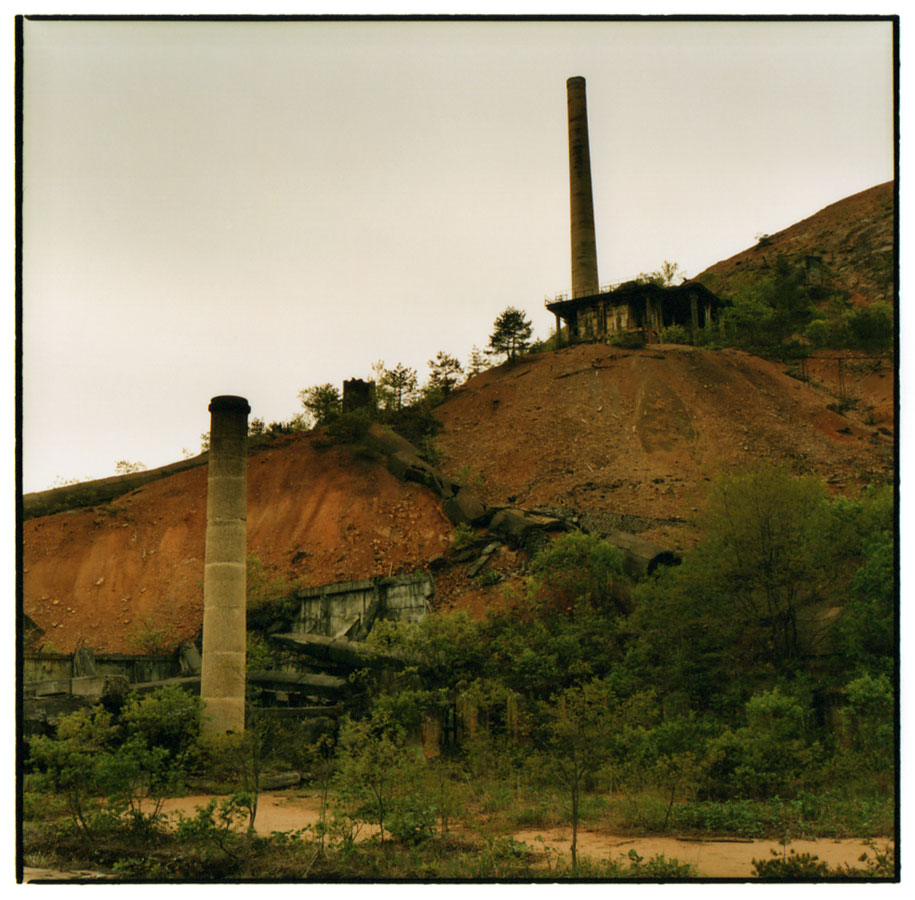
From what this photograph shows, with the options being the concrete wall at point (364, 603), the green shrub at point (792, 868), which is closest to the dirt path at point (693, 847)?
the green shrub at point (792, 868)

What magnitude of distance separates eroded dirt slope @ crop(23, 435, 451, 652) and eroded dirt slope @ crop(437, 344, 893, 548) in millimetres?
3277

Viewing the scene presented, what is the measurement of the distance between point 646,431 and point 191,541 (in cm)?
1502

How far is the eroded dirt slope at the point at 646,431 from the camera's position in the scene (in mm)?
29156

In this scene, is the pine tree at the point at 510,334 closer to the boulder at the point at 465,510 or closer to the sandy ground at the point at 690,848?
the boulder at the point at 465,510

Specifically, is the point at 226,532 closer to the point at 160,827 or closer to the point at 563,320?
the point at 160,827

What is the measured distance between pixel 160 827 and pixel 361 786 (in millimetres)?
2474

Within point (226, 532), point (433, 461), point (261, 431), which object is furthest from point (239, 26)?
point (261, 431)

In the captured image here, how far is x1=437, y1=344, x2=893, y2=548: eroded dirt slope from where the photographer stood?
29156mm

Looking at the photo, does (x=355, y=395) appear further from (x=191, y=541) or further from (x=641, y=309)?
(x=641, y=309)

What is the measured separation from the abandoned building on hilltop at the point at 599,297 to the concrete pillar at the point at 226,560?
25.3 meters

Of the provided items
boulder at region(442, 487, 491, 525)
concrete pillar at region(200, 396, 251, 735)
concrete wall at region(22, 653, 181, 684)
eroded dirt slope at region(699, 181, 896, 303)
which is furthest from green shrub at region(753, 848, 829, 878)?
eroded dirt slope at region(699, 181, 896, 303)

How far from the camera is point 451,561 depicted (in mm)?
26734

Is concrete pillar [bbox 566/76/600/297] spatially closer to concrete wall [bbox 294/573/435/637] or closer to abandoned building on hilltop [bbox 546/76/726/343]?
abandoned building on hilltop [bbox 546/76/726/343]

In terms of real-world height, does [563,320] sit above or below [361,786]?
above
